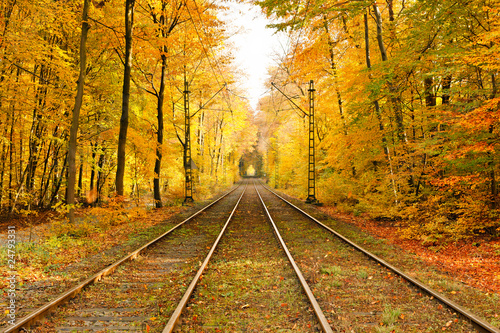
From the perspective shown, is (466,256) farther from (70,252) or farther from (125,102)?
(125,102)

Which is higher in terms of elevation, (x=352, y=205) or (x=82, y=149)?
(x=82, y=149)

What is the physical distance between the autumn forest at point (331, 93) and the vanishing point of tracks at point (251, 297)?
4250mm

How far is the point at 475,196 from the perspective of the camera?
8.98 metres

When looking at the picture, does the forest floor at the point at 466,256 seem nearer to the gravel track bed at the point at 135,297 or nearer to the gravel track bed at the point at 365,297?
the gravel track bed at the point at 365,297

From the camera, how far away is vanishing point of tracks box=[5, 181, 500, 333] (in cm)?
422

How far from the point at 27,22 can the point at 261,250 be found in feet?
48.9

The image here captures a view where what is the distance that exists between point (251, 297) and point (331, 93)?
15.9 m

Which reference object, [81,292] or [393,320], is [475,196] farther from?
[81,292]

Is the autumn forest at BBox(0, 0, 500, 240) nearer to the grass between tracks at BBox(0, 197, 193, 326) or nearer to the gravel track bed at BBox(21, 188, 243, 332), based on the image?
the grass between tracks at BBox(0, 197, 193, 326)

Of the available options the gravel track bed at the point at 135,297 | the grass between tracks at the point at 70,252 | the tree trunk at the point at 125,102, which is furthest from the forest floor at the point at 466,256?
the tree trunk at the point at 125,102

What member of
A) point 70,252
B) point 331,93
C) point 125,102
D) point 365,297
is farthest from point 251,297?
point 331,93

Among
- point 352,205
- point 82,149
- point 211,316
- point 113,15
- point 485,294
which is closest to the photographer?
point 211,316

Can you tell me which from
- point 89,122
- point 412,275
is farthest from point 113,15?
point 412,275

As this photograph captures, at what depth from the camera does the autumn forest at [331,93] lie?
8.79 m
